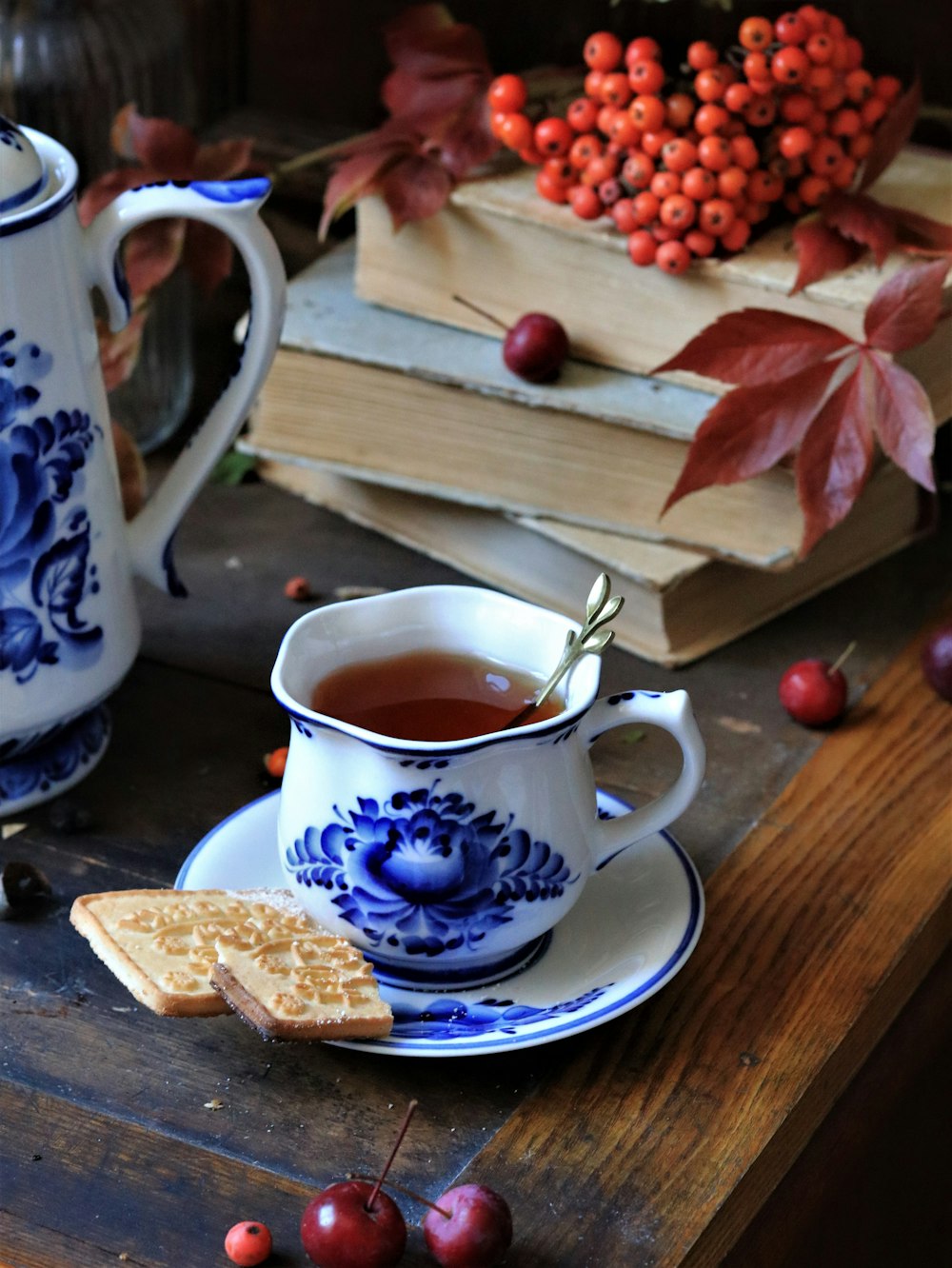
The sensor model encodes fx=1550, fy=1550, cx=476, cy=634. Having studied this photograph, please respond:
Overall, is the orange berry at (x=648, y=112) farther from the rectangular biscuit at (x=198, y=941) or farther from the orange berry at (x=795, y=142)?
the rectangular biscuit at (x=198, y=941)

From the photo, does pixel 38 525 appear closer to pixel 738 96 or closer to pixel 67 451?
pixel 67 451

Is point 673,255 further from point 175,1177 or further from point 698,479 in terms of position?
point 175,1177

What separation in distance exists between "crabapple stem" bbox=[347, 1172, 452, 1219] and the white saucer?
5 centimetres

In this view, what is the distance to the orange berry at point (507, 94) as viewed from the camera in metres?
0.89

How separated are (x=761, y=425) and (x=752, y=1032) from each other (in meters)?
0.32

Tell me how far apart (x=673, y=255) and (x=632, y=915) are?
14.8 inches

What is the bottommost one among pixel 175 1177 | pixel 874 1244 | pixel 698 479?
pixel 874 1244

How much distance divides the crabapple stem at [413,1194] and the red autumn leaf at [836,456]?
404 mm

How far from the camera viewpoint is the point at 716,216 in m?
0.84

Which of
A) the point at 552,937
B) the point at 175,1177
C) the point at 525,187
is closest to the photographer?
the point at 175,1177

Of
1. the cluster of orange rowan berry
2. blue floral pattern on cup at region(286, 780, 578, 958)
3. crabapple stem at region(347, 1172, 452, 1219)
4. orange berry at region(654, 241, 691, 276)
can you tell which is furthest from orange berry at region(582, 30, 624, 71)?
crabapple stem at region(347, 1172, 452, 1219)

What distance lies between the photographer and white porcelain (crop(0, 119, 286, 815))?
0.65 metres

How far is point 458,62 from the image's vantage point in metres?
0.93

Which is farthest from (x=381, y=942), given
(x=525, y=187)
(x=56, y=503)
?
(x=525, y=187)
